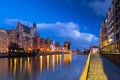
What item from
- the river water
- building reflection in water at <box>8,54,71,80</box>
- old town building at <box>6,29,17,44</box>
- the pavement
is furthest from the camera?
old town building at <box>6,29,17,44</box>

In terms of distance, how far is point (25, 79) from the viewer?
36750 mm

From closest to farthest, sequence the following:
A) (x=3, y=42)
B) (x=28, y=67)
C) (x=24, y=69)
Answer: (x=24, y=69)
(x=28, y=67)
(x=3, y=42)

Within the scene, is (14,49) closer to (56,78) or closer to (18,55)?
(18,55)

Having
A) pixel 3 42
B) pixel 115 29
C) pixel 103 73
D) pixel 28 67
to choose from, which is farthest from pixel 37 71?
pixel 3 42

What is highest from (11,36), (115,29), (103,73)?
(11,36)

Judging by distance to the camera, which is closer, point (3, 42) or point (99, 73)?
point (99, 73)

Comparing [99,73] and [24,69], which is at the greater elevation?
[99,73]

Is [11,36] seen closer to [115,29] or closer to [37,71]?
[115,29]

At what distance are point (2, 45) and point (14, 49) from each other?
7.45 m

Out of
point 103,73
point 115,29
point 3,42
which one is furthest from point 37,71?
point 3,42

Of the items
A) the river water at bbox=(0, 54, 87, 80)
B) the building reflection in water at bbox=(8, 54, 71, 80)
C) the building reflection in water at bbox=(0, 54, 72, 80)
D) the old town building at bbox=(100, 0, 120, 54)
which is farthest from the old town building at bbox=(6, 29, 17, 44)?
the river water at bbox=(0, 54, 87, 80)

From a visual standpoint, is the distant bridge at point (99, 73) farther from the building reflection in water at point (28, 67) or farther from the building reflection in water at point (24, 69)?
the building reflection in water at point (28, 67)

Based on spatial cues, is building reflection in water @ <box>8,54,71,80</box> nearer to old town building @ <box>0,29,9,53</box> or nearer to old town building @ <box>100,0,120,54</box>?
old town building @ <box>100,0,120,54</box>

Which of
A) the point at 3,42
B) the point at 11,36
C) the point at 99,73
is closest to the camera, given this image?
the point at 99,73
